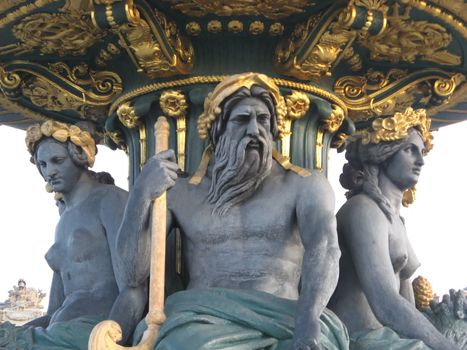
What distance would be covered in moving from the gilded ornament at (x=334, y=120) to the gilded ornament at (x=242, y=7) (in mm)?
1113

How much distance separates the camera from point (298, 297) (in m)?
11.8

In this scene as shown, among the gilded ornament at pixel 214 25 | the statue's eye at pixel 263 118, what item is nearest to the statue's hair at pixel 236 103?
the statue's eye at pixel 263 118

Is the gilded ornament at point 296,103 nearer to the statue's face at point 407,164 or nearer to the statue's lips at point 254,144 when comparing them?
the statue's face at point 407,164

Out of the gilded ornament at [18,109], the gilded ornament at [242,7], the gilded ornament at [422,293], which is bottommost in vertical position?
the gilded ornament at [422,293]

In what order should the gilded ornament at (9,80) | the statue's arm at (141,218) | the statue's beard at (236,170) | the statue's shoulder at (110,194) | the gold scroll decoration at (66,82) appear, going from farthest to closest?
the gilded ornament at (9,80), the gold scroll decoration at (66,82), the statue's shoulder at (110,194), the statue's beard at (236,170), the statue's arm at (141,218)

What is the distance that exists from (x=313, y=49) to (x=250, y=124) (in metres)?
1.28

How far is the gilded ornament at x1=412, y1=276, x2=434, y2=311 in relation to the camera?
1343cm

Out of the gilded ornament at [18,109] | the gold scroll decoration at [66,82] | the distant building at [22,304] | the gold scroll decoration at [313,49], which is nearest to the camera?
the gold scroll decoration at [313,49]

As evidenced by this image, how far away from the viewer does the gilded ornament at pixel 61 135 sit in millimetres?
12977

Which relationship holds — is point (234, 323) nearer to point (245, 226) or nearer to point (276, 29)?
point (245, 226)

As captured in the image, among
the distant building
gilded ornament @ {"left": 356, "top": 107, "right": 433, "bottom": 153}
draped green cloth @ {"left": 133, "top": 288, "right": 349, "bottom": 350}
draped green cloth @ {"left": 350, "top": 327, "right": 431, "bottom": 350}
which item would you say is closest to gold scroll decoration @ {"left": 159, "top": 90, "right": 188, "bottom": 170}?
gilded ornament @ {"left": 356, "top": 107, "right": 433, "bottom": 153}

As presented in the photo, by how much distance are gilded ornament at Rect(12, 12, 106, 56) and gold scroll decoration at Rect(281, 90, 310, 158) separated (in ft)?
5.87

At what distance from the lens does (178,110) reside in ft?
42.6

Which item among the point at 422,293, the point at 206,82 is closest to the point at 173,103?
the point at 206,82
